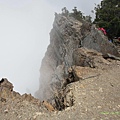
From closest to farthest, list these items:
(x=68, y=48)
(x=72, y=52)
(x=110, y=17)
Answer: (x=72, y=52)
(x=110, y=17)
(x=68, y=48)

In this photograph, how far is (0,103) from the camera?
13.3 meters

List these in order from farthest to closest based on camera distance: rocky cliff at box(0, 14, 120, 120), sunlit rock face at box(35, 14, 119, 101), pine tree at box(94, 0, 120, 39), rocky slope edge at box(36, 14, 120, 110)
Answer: pine tree at box(94, 0, 120, 39)
sunlit rock face at box(35, 14, 119, 101)
rocky slope edge at box(36, 14, 120, 110)
rocky cliff at box(0, 14, 120, 120)

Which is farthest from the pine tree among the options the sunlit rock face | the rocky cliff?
the rocky cliff

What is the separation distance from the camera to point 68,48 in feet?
115

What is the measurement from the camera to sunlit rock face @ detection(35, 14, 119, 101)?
21.5 metres

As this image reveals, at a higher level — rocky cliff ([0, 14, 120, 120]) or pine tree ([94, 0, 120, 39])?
pine tree ([94, 0, 120, 39])

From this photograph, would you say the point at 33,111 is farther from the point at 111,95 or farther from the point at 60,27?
the point at 60,27

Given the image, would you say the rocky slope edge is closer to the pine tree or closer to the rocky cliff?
the rocky cliff

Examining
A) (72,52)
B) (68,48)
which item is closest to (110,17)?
(72,52)

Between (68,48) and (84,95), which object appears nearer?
(84,95)

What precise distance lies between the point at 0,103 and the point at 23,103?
1493 mm

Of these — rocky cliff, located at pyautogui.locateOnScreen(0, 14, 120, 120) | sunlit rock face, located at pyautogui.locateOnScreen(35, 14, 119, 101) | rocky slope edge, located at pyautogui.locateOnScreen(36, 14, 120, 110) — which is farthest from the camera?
sunlit rock face, located at pyautogui.locateOnScreen(35, 14, 119, 101)

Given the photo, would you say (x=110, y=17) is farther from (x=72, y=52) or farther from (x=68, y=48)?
(x=68, y=48)

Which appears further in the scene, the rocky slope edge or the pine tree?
the pine tree
